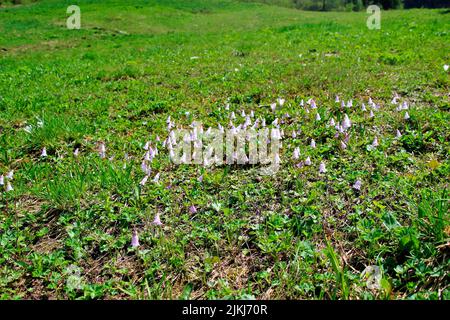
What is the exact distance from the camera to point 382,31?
12.2 m

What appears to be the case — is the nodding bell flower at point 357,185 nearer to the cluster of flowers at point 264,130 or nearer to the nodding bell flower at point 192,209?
the cluster of flowers at point 264,130

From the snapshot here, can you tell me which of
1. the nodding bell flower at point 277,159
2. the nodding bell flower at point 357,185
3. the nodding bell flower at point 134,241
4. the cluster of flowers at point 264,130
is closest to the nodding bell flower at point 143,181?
the cluster of flowers at point 264,130

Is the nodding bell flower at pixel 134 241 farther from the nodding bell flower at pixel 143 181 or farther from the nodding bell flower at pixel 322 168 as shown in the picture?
the nodding bell flower at pixel 322 168

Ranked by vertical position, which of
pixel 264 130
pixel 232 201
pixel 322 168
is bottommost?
pixel 232 201

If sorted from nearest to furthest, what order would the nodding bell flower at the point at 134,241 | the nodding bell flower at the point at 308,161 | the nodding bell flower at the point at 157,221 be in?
the nodding bell flower at the point at 134,241 → the nodding bell flower at the point at 157,221 → the nodding bell flower at the point at 308,161

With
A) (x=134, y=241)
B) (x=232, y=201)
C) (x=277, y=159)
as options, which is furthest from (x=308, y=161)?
(x=134, y=241)

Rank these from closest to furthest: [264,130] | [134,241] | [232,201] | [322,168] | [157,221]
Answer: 1. [134,241]
2. [157,221]
3. [232,201]
4. [322,168]
5. [264,130]

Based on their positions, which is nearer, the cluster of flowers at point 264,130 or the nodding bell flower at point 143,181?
the nodding bell flower at point 143,181

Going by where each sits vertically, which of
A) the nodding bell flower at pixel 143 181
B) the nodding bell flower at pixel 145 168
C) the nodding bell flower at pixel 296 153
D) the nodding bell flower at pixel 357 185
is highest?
the nodding bell flower at pixel 296 153

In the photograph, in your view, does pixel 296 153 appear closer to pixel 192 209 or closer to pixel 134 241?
pixel 192 209

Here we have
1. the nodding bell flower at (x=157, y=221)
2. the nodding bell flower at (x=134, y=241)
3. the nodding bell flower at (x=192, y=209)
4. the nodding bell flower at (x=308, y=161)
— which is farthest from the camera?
the nodding bell flower at (x=308, y=161)

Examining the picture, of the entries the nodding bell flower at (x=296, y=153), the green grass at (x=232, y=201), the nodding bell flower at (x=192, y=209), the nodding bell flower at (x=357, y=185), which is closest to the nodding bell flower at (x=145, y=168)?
the green grass at (x=232, y=201)

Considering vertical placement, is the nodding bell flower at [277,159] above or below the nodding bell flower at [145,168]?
above
